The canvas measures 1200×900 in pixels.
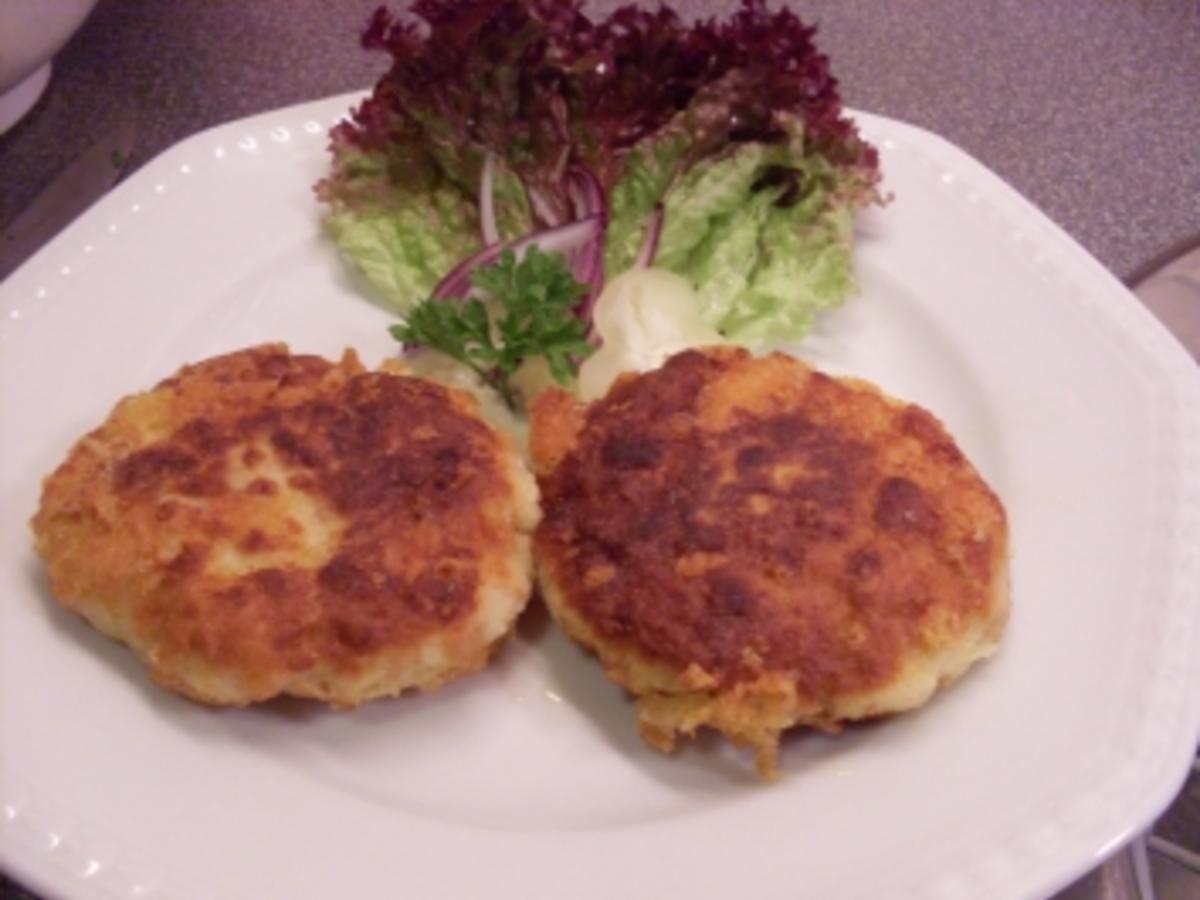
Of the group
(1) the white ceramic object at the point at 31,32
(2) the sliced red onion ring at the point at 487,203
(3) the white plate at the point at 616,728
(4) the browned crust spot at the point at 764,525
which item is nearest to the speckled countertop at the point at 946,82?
(1) the white ceramic object at the point at 31,32

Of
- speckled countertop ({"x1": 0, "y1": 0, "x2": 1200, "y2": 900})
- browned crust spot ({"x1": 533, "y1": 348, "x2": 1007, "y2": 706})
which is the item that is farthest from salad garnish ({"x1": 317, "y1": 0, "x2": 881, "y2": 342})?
speckled countertop ({"x1": 0, "y1": 0, "x2": 1200, "y2": 900})

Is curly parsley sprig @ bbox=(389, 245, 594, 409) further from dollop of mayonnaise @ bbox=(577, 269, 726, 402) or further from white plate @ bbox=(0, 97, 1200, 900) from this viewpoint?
white plate @ bbox=(0, 97, 1200, 900)

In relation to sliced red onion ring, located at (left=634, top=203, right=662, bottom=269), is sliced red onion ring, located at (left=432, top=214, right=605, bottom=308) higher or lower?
higher

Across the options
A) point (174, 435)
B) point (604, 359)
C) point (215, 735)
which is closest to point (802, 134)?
point (604, 359)

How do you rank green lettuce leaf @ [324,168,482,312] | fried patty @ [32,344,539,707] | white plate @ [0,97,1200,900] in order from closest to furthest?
white plate @ [0,97,1200,900] → fried patty @ [32,344,539,707] → green lettuce leaf @ [324,168,482,312]

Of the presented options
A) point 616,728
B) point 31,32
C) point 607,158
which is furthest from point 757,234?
point 31,32

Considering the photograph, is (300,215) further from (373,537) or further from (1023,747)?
(1023,747)

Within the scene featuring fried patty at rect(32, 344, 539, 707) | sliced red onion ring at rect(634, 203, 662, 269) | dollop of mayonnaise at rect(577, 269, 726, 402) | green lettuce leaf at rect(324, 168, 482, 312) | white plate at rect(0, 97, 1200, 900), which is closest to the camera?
white plate at rect(0, 97, 1200, 900)
